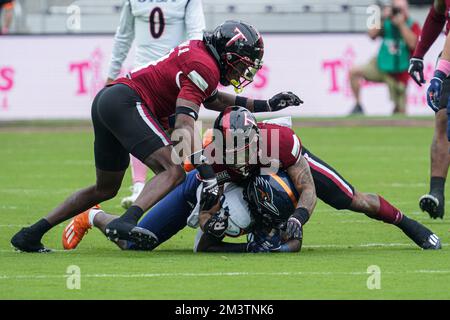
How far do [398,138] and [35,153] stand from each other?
587 centimetres

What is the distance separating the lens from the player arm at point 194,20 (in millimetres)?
12109

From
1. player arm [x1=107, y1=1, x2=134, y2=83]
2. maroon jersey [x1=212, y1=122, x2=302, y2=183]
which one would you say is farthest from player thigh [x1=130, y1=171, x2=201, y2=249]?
player arm [x1=107, y1=1, x2=134, y2=83]

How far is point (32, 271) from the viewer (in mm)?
8391

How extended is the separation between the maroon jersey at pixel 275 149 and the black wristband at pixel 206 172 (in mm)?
416

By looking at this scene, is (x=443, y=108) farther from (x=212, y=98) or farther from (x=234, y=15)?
(x=234, y=15)

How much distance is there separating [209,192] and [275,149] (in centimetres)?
66

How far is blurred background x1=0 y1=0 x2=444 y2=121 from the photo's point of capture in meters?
23.0

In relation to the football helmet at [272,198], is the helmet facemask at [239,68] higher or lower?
higher

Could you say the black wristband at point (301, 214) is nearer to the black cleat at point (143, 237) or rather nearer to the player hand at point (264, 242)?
the player hand at point (264, 242)

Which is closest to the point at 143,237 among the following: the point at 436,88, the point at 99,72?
the point at 436,88

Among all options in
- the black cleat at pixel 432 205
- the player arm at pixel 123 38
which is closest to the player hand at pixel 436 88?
the black cleat at pixel 432 205
